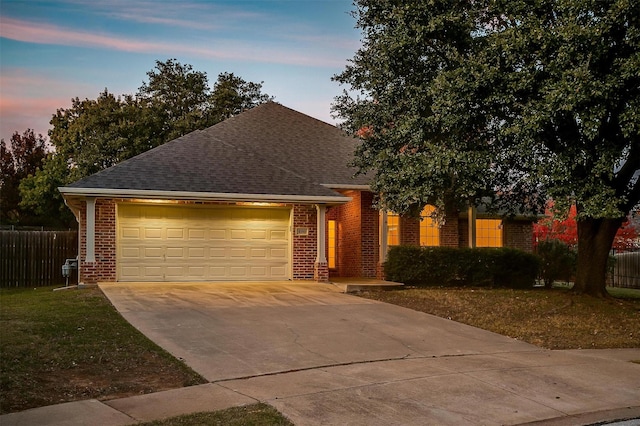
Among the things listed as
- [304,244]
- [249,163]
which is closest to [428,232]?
[304,244]

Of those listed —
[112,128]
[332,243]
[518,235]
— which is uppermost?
[112,128]

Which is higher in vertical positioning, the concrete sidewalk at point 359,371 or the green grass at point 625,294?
the concrete sidewalk at point 359,371

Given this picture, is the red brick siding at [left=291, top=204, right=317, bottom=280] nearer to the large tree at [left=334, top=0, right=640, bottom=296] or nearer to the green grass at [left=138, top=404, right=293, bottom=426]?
the large tree at [left=334, top=0, right=640, bottom=296]

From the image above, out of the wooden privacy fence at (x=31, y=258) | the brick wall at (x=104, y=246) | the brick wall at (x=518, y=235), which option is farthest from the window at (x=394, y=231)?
the wooden privacy fence at (x=31, y=258)

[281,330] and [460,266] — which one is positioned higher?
[460,266]

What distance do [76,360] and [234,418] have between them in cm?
347

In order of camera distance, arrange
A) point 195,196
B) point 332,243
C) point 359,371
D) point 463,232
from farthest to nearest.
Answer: point 332,243
point 463,232
point 195,196
point 359,371

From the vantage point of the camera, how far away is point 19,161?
41.4 m

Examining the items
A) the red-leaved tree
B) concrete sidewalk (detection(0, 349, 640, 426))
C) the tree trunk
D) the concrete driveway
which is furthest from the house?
the red-leaved tree

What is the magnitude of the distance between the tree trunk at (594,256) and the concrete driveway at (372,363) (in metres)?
4.90

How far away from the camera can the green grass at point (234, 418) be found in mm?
6438

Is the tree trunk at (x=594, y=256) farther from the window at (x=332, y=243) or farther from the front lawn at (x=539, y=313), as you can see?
the window at (x=332, y=243)

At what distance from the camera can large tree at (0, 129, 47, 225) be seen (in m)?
39.4

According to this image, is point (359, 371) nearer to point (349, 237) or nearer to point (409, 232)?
point (409, 232)
